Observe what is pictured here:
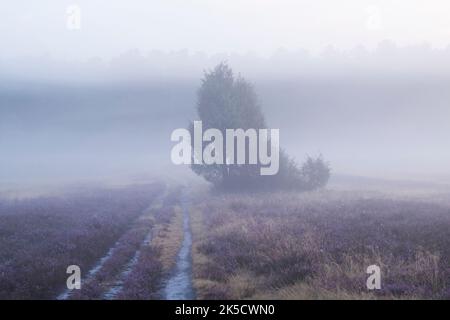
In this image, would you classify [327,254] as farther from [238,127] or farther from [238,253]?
[238,127]

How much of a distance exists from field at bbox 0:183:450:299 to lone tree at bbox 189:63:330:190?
1283cm

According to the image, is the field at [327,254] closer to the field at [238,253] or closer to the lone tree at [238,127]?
the field at [238,253]

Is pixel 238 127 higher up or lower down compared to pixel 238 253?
higher up

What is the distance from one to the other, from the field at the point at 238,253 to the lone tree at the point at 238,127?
505 inches

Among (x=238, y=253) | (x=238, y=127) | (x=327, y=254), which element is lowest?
(x=238, y=253)

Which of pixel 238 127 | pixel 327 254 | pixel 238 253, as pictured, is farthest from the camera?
pixel 238 127

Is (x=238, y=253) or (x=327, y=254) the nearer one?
(x=327, y=254)

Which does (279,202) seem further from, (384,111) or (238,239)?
(384,111)

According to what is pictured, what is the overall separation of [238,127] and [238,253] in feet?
82.4

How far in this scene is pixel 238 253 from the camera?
17.3 metres

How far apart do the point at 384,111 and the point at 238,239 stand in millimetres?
115033

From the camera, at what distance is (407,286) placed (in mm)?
11805

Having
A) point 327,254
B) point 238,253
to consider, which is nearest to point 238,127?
point 238,253

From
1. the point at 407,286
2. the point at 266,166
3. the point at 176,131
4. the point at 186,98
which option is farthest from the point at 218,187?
the point at 186,98
